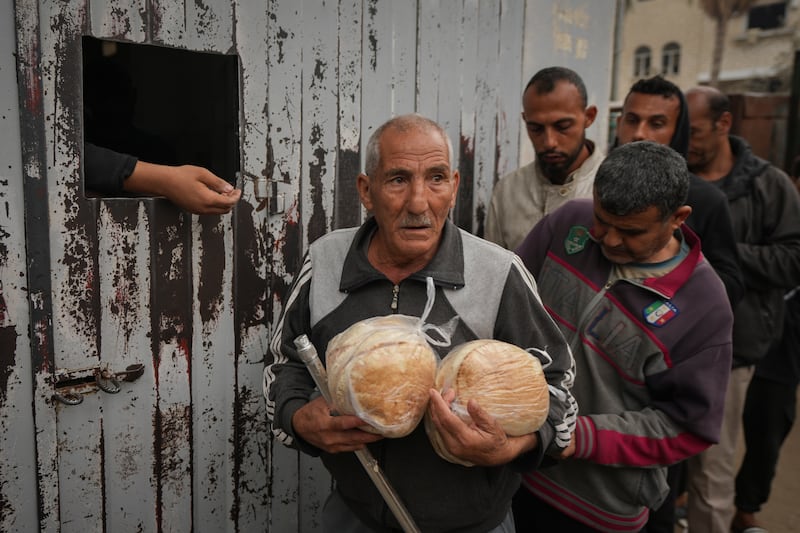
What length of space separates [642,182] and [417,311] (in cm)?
86

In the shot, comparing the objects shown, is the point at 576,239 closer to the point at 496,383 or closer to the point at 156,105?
the point at 496,383

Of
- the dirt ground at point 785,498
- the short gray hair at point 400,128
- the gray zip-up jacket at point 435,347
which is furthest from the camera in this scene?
the dirt ground at point 785,498

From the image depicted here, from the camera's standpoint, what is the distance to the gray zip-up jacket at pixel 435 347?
169 centimetres

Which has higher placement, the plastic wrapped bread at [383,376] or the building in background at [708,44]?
the building in background at [708,44]

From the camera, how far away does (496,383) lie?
140cm

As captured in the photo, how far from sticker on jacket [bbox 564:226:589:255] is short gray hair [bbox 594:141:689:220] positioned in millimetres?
232

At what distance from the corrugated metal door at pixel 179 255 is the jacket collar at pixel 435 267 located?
2.44 feet

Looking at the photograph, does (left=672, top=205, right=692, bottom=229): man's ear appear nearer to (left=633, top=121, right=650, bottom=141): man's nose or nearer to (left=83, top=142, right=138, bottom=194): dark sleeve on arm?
(left=633, top=121, right=650, bottom=141): man's nose

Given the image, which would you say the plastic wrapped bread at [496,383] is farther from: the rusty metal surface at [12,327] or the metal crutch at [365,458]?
the rusty metal surface at [12,327]

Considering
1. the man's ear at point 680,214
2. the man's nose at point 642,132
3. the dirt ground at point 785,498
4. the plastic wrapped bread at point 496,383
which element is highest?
the man's nose at point 642,132

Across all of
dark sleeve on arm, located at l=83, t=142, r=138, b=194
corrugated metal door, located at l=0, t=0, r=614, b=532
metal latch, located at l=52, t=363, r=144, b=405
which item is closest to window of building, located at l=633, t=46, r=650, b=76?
corrugated metal door, located at l=0, t=0, r=614, b=532

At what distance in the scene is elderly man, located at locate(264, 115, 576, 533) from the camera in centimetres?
169

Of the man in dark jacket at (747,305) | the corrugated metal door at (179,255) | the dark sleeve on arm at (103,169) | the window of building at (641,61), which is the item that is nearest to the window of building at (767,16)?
the window of building at (641,61)

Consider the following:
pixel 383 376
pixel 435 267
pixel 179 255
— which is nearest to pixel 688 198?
pixel 435 267
